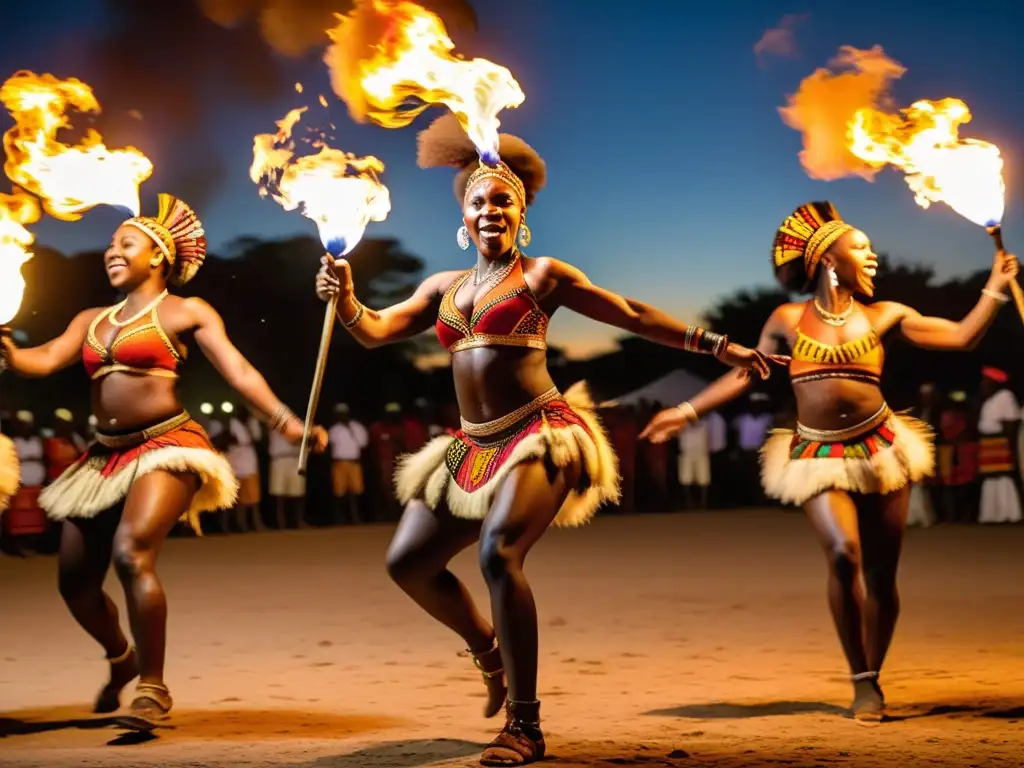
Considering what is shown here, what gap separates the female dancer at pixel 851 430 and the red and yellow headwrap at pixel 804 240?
1cm

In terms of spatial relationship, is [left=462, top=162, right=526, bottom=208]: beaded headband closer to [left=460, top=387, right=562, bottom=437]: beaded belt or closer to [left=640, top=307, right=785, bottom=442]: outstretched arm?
[left=460, top=387, right=562, bottom=437]: beaded belt

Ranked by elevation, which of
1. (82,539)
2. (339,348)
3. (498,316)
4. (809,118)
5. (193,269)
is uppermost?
(339,348)

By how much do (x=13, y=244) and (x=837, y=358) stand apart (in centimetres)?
400

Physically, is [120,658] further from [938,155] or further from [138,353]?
[938,155]

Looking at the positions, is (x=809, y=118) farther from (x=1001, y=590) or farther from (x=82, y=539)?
(x=1001, y=590)

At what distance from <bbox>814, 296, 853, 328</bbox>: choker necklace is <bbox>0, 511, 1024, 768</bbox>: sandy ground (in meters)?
1.80

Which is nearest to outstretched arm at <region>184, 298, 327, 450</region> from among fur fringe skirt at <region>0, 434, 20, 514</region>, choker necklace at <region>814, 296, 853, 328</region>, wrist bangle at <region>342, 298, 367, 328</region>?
wrist bangle at <region>342, 298, 367, 328</region>

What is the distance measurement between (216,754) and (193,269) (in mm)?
2732

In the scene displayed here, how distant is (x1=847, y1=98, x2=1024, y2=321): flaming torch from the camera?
6.95 m

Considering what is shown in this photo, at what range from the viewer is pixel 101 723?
674cm

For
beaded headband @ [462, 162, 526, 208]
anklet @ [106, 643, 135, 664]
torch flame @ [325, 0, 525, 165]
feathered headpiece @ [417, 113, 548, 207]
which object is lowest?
anklet @ [106, 643, 135, 664]

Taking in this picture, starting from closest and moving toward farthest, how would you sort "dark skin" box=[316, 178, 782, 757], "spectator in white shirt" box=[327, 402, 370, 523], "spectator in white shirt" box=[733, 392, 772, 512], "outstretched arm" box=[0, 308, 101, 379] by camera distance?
"dark skin" box=[316, 178, 782, 757], "outstretched arm" box=[0, 308, 101, 379], "spectator in white shirt" box=[327, 402, 370, 523], "spectator in white shirt" box=[733, 392, 772, 512]

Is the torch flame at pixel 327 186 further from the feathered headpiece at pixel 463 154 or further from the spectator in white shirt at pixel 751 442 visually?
the spectator in white shirt at pixel 751 442

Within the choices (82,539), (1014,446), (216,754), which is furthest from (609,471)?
(1014,446)
